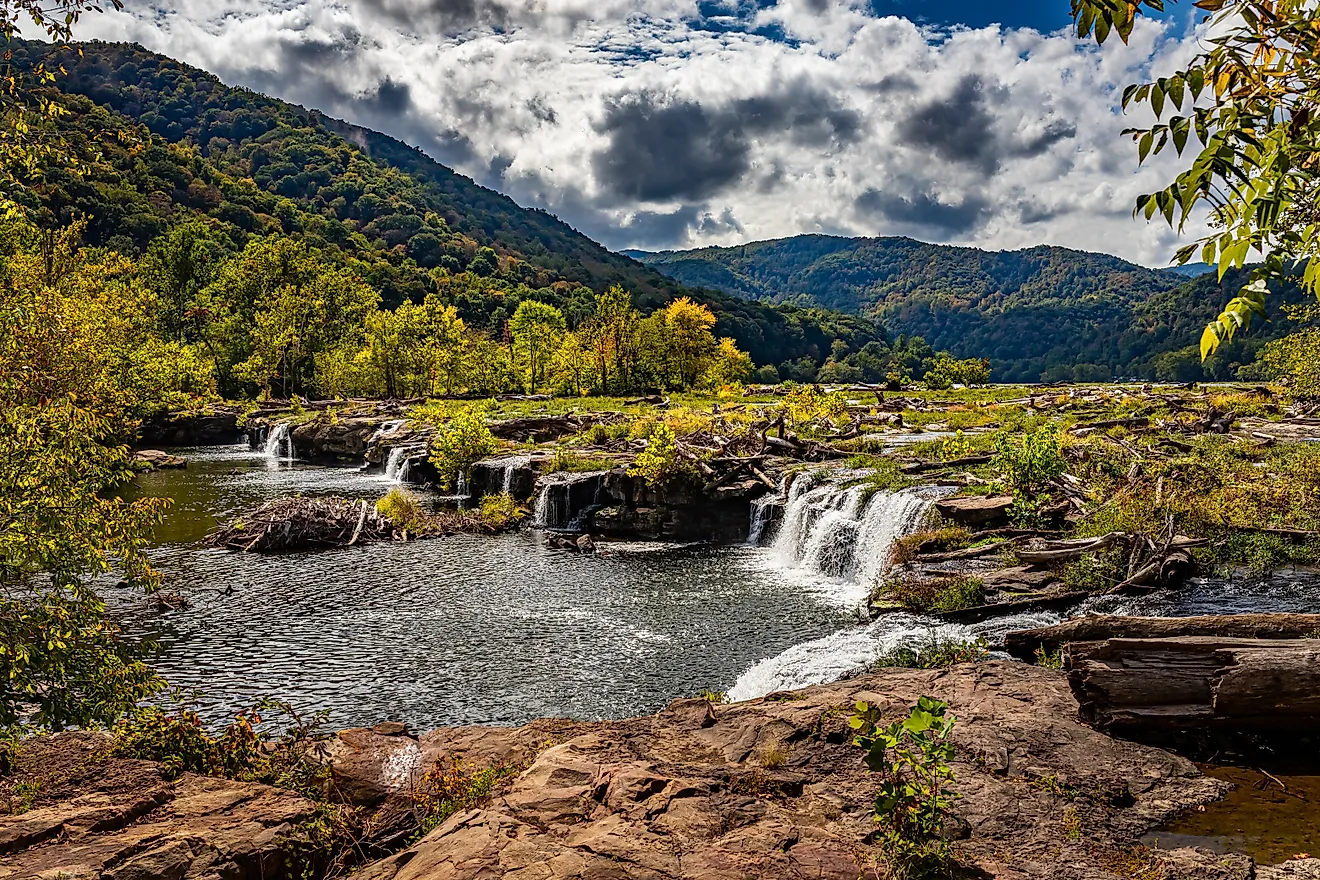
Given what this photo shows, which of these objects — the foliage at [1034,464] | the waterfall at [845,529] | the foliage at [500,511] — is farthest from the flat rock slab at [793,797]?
the foliage at [500,511]

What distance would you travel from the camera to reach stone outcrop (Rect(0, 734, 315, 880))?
19.2 ft

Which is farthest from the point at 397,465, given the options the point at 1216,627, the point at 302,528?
the point at 1216,627

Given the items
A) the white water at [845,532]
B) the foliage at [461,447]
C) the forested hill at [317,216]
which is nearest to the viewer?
the white water at [845,532]

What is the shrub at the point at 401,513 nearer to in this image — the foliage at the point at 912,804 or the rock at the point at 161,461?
the rock at the point at 161,461

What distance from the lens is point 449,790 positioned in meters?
7.82

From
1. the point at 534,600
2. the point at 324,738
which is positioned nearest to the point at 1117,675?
the point at 324,738

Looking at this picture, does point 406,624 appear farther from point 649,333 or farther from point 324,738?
point 649,333

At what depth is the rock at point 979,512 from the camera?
18859 millimetres

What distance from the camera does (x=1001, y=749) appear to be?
7941mm

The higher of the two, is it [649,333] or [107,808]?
[649,333]

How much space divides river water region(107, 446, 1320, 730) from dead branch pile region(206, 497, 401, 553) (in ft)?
2.48

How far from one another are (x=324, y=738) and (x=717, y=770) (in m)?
5.47

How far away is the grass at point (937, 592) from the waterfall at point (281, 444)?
44.6 m

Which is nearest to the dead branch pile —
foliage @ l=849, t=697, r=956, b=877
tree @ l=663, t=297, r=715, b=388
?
foliage @ l=849, t=697, r=956, b=877
